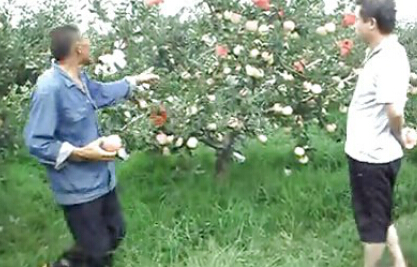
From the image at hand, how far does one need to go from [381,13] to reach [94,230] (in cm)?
166

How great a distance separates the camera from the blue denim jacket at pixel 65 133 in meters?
4.51

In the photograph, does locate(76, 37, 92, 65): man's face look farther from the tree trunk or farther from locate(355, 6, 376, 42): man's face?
the tree trunk

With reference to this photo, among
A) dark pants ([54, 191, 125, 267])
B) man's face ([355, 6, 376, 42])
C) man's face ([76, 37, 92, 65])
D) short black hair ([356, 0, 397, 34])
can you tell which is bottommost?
dark pants ([54, 191, 125, 267])

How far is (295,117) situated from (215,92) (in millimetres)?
588

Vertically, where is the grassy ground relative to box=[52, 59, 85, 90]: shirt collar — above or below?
below

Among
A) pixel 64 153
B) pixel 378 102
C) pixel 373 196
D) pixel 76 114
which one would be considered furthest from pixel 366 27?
pixel 64 153

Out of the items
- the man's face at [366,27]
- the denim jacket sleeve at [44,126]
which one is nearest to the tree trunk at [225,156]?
the man's face at [366,27]

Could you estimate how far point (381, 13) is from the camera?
4680 millimetres

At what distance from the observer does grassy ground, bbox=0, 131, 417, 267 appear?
5509 millimetres

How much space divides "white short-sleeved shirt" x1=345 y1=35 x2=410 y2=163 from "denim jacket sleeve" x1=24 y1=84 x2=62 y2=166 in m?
1.37

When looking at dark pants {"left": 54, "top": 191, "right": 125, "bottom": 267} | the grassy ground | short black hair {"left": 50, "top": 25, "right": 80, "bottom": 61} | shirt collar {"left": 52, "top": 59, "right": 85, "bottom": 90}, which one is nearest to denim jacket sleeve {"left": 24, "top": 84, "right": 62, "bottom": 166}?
shirt collar {"left": 52, "top": 59, "right": 85, "bottom": 90}

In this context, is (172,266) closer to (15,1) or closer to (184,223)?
(184,223)

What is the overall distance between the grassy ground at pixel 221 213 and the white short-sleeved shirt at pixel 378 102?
2.82 feet

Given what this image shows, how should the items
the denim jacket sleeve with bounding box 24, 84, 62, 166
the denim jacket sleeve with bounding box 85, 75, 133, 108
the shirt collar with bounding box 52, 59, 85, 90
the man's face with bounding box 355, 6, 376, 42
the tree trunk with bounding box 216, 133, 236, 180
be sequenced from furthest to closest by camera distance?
1. the tree trunk with bounding box 216, 133, 236, 180
2. the denim jacket sleeve with bounding box 85, 75, 133, 108
3. the man's face with bounding box 355, 6, 376, 42
4. the shirt collar with bounding box 52, 59, 85, 90
5. the denim jacket sleeve with bounding box 24, 84, 62, 166
